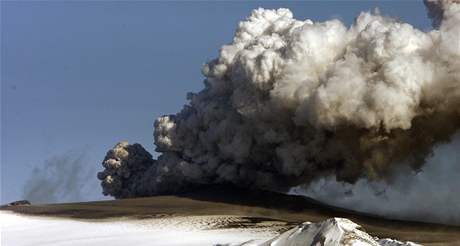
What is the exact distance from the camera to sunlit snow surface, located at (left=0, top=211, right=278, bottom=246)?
43750 mm

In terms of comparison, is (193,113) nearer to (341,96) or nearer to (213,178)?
(213,178)

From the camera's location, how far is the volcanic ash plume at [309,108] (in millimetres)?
59969

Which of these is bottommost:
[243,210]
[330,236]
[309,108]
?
[330,236]

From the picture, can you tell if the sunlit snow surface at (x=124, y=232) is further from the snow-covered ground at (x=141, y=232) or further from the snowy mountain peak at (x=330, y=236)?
the snowy mountain peak at (x=330, y=236)

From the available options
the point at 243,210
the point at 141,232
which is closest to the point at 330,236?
the point at 141,232

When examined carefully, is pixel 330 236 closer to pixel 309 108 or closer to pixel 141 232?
pixel 141 232

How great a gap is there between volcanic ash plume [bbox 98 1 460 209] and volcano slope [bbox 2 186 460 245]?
4109 millimetres

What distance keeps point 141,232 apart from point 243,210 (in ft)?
52.3

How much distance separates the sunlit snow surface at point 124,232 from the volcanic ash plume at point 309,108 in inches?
626

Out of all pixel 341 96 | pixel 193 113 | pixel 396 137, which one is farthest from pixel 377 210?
pixel 193 113

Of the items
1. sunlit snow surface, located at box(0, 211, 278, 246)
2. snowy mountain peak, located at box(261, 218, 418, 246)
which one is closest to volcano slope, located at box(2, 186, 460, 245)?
sunlit snow surface, located at box(0, 211, 278, 246)

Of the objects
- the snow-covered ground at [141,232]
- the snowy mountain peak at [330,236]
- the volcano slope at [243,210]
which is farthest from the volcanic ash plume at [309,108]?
the snowy mountain peak at [330,236]

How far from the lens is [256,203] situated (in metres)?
68.8

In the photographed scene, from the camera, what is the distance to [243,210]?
6406 cm
